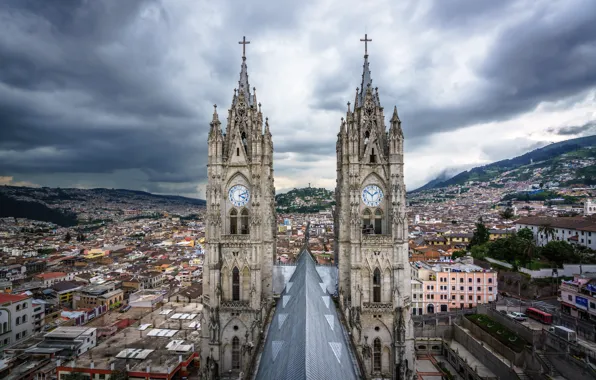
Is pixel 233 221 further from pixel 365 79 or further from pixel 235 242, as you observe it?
pixel 365 79

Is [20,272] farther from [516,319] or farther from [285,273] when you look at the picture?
[516,319]

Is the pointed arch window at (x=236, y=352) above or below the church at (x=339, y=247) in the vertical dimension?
below

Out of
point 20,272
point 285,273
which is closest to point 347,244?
point 285,273

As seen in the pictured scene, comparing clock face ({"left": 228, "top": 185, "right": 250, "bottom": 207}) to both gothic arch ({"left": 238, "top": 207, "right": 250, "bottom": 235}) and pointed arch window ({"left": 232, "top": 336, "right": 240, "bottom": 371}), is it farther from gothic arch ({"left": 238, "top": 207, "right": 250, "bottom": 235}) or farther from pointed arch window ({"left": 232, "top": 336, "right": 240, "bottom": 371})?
pointed arch window ({"left": 232, "top": 336, "right": 240, "bottom": 371})

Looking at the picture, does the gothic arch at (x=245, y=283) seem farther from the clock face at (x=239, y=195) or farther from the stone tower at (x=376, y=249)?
the stone tower at (x=376, y=249)

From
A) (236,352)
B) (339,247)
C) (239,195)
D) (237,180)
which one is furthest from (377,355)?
(237,180)

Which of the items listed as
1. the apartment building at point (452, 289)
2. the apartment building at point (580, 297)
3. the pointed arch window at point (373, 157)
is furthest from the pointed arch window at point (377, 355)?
the apartment building at point (452, 289)

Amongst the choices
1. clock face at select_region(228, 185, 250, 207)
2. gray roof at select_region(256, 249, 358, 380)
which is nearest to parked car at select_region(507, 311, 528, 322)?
gray roof at select_region(256, 249, 358, 380)
